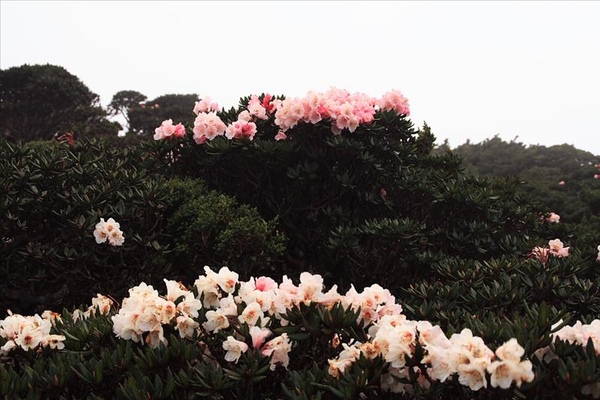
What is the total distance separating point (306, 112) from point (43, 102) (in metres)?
19.1

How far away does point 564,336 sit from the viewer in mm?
2311

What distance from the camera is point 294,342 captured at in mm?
2555

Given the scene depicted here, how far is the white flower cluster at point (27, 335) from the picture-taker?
282cm

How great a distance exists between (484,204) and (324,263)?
163cm

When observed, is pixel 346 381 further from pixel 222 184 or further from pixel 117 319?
pixel 222 184

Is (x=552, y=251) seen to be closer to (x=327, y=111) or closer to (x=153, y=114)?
(x=327, y=111)

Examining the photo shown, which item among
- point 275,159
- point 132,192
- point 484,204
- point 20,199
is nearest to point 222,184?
point 275,159

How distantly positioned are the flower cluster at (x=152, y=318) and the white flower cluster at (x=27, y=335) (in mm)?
372

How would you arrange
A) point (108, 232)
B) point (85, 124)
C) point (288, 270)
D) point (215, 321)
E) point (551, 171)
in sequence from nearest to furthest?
point (215, 321)
point (108, 232)
point (288, 270)
point (551, 171)
point (85, 124)

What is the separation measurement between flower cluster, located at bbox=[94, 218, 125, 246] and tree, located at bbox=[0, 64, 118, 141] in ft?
57.4

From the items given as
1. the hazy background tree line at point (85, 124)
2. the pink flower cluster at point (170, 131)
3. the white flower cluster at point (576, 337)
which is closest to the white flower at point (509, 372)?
the white flower cluster at point (576, 337)

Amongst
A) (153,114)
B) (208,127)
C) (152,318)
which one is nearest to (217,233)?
(208,127)

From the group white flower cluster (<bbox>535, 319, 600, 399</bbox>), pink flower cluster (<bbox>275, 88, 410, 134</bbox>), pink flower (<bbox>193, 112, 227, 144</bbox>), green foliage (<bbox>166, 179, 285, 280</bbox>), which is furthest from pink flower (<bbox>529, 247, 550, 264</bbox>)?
pink flower (<bbox>193, 112, 227, 144</bbox>)

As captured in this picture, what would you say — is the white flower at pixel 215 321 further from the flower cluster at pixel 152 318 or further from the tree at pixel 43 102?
the tree at pixel 43 102
